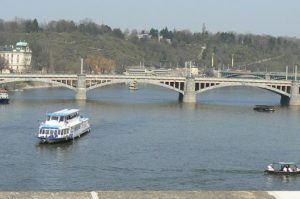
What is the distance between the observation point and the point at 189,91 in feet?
259

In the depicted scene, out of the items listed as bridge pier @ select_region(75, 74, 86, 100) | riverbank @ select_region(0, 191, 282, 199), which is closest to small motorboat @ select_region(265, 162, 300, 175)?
riverbank @ select_region(0, 191, 282, 199)

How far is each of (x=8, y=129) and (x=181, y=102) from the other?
31.8 metres

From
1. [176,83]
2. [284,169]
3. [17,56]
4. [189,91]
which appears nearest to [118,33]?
[17,56]

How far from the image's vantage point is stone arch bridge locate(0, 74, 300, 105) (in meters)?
78.1

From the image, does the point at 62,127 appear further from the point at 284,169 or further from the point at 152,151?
the point at 284,169

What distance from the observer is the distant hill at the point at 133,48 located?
15088 cm

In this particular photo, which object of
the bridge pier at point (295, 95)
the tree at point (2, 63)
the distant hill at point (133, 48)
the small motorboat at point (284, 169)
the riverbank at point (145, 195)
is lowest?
the small motorboat at point (284, 169)

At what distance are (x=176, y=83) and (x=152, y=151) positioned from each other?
133 feet

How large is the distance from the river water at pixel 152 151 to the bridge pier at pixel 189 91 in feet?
31.8

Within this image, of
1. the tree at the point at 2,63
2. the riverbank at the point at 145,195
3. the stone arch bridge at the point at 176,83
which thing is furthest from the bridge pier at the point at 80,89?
the riverbank at the point at 145,195

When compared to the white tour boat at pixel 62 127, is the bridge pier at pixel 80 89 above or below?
above

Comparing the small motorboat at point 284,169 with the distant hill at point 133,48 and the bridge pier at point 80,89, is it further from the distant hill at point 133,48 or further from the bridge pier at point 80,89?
the distant hill at point 133,48

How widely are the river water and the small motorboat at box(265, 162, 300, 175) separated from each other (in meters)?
0.44

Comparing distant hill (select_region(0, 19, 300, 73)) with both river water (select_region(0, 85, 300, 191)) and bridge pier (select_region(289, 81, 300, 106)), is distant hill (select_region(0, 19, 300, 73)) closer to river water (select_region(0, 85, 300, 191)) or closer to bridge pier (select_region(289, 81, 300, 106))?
bridge pier (select_region(289, 81, 300, 106))
